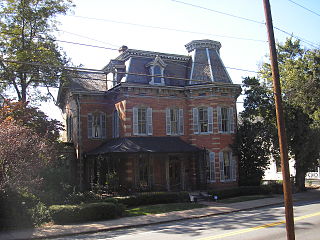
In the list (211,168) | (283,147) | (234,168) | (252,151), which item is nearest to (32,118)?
(211,168)

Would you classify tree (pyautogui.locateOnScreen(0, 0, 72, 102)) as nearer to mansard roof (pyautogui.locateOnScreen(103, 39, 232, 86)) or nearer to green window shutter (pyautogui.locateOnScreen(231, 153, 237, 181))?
mansard roof (pyautogui.locateOnScreen(103, 39, 232, 86))

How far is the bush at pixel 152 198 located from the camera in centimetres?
2092

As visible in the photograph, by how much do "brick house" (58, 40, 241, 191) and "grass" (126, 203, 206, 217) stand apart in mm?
4553

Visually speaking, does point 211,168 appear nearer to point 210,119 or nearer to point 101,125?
point 210,119

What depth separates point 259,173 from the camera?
2830 cm

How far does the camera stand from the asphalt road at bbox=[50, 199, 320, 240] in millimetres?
11758

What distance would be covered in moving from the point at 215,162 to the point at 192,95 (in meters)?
5.68

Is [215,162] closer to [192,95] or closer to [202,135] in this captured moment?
[202,135]

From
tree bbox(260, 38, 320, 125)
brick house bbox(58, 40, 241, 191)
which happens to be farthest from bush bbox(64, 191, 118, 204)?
tree bbox(260, 38, 320, 125)

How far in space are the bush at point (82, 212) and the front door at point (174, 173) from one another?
32.6 ft

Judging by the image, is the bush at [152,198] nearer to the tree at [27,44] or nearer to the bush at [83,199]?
the bush at [83,199]

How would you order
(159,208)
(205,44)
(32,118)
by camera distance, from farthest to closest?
1. (205,44)
2. (32,118)
3. (159,208)

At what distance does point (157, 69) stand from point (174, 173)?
8.39 metres

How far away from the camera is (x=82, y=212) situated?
16484 mm
